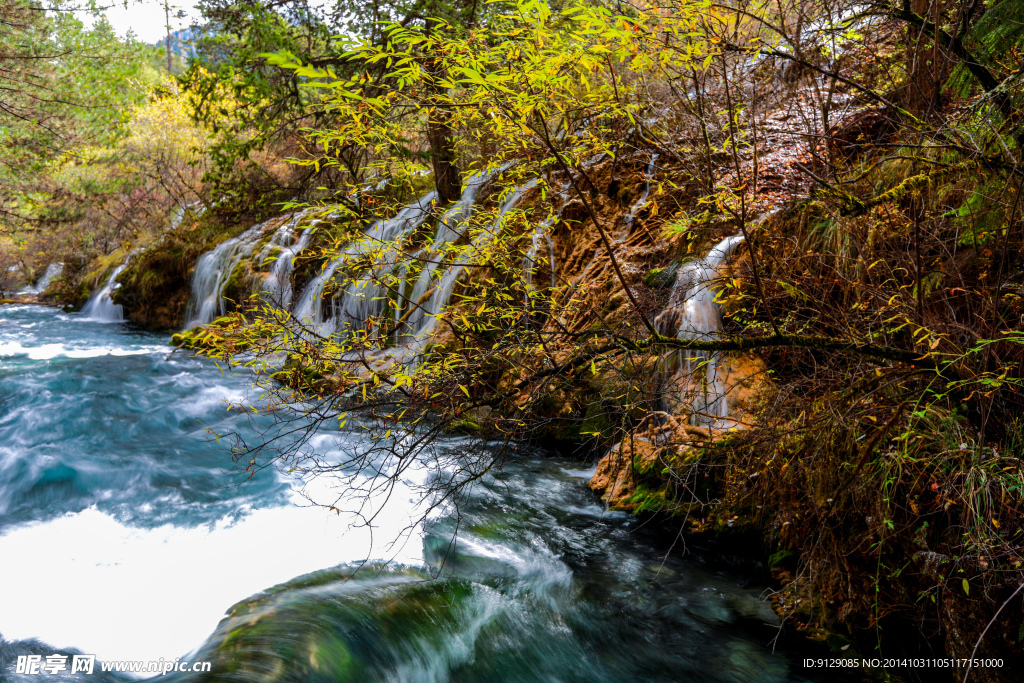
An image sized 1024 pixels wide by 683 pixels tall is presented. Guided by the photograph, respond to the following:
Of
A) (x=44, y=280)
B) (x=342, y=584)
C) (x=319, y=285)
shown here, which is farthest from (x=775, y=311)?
(x=44, y=280)

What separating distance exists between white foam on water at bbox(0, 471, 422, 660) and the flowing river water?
0.01 m

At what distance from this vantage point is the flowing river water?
11.2ft

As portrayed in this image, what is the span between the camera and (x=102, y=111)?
44.6 feet

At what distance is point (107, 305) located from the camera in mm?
17516

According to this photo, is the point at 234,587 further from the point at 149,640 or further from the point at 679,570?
the point at 679,570

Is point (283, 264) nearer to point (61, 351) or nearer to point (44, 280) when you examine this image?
point (61, 351)

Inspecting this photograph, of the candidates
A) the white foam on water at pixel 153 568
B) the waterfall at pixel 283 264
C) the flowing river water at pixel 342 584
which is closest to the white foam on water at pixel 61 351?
the waterfall at pixel 283 264

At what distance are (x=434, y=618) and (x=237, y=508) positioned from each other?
257 centimetres

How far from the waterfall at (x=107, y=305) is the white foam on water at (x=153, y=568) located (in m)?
14.9

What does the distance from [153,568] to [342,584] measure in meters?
1.51

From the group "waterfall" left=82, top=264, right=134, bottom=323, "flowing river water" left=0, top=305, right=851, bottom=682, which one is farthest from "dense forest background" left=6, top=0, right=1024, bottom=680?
"waterfall" left=82, top=264, right=134, bottom=323

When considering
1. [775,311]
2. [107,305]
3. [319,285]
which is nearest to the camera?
[775,311]

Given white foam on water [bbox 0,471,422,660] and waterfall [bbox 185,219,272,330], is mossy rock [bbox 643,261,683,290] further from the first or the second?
waterfall [bbox 185,219,272,330]

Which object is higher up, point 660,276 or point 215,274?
point 215,274
